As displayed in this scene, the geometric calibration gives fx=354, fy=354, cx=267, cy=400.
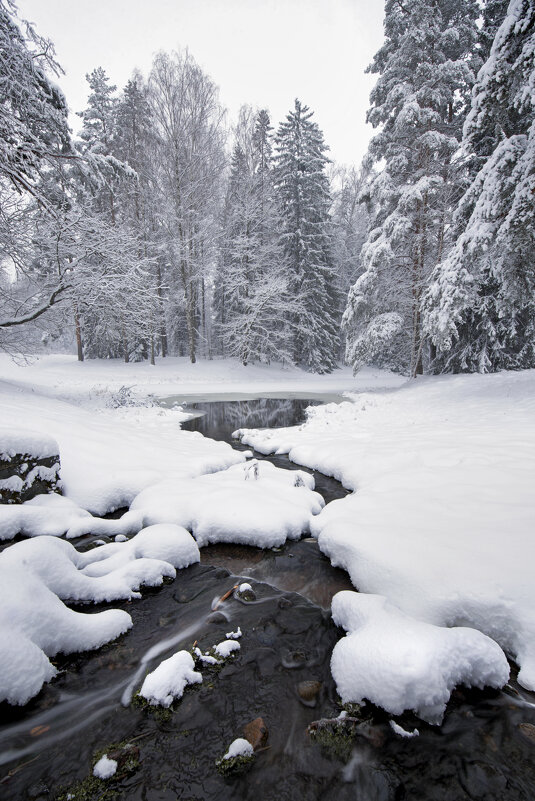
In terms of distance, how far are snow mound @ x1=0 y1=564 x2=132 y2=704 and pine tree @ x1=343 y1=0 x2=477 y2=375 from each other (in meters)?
12.4

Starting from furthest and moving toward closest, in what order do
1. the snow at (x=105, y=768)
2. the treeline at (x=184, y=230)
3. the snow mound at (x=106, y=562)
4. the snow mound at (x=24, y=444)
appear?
the treeline at (x=184, y=230)
the snow mound at (x=24, y=444)
the snow mound at (x=106, y=562)
the snow at (x=105, y=768)

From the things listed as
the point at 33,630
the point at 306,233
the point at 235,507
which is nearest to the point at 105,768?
the point at 33,630

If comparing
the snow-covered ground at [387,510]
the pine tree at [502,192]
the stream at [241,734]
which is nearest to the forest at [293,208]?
the pine tree at [502,192]

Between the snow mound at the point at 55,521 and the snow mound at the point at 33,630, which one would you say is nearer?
the snow mound at the point at 33,630

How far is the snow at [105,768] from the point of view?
1.81 metres

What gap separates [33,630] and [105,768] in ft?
2.99

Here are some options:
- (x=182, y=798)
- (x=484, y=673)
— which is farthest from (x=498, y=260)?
(x=182, y=798)

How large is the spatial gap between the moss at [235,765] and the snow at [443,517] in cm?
144

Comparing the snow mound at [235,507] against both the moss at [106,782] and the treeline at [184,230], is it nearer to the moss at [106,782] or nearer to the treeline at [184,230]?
the moss at [106,782]

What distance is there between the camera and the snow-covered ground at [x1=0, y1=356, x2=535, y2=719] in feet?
7.52

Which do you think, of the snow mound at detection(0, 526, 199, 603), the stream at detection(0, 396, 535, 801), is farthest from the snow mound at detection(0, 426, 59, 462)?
the stream at detection(0, 396, 535, 801)

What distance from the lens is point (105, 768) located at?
6.00 feet

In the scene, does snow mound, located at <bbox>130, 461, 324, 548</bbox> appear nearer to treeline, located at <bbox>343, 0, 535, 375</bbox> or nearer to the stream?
the stream

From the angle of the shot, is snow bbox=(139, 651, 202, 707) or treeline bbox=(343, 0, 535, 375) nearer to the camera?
snow bbox=(139, 651, 202, 707)
